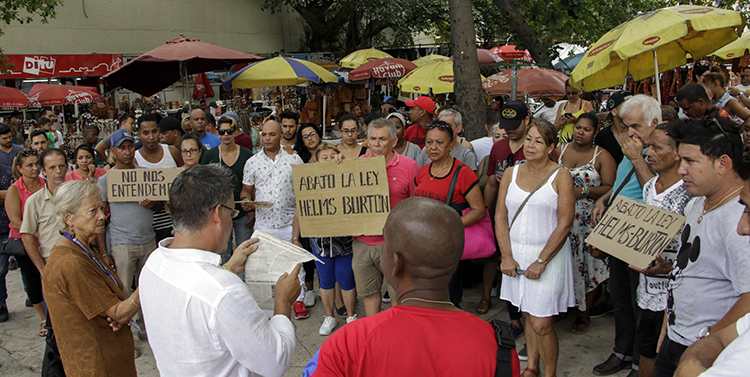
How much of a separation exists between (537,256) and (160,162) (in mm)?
3625

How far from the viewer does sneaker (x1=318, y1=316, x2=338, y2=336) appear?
18.0 feet

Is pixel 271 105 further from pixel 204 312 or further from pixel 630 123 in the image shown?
pixel 204 312

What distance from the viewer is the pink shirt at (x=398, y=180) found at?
4836 millimetres

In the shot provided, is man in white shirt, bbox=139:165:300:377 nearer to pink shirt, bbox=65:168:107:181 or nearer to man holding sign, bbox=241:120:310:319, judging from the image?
man holding sign, bbox=241:120:310:319

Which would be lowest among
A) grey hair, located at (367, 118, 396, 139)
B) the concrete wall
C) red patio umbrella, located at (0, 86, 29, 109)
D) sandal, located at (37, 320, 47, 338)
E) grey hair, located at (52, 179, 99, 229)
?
sandal, located at (37, 320, 47, 338)

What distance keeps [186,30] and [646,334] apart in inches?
948

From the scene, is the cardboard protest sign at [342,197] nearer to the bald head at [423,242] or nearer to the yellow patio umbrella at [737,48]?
the bald head at [423,242]

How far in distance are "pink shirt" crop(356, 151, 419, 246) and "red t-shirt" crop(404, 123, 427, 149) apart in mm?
2050

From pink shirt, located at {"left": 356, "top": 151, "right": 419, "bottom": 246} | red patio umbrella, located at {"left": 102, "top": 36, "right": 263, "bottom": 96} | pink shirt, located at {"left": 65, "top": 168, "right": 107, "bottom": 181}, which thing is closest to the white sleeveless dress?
pink shirt, located at {"left": 356, "top": 151, "right": 419, "bottom": 246}

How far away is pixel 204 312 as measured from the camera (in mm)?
2221

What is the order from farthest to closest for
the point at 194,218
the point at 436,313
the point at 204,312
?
the point at 194,218 < the point at 204,312 < the point at 436,313

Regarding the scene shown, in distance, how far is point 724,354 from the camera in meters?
1.70

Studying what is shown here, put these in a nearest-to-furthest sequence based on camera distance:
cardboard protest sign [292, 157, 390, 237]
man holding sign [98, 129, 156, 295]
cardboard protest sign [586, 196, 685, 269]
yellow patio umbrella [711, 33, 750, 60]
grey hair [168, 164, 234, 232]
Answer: grey hair [168, 164, 234, 232], cardboard protest sign [586, 196, 685, 269], cardboard protest sign [292, 157, 390, 237], man holding sign [98, 129, 156, 295], yellow patio umbrella [711, 33, 750, 60]

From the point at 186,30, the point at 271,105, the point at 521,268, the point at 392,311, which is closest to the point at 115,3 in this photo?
the point at 186,30
